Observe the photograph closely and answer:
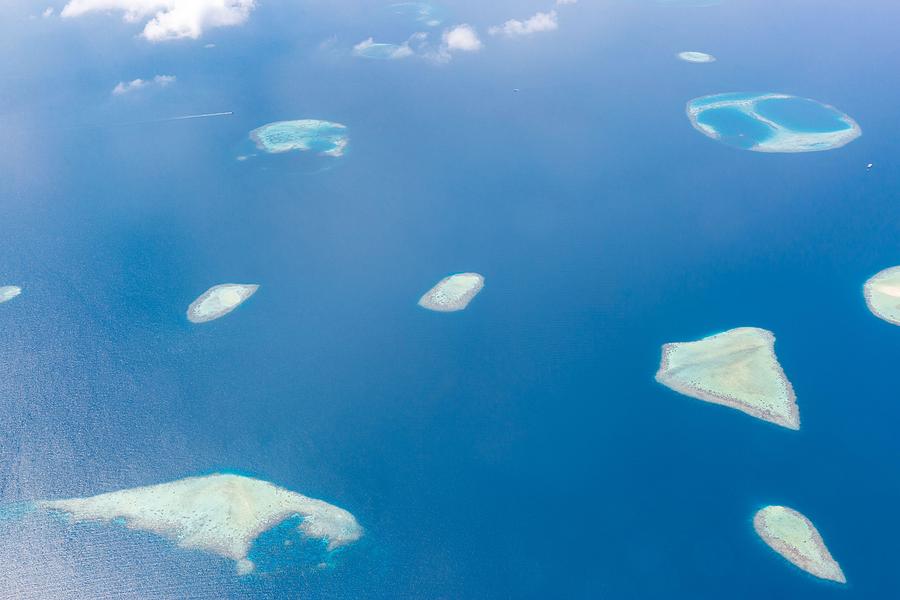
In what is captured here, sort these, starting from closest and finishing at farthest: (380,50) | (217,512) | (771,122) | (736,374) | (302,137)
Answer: (217,512), (736,374), (302,137), (771,122), (380,50)

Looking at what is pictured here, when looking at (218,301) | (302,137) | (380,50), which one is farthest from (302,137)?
(218,301)

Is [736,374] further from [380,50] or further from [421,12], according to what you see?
[421,12]

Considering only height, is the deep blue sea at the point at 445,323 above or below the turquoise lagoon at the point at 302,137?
below

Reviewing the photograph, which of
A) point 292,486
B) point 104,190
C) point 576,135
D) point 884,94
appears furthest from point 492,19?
point 292,486

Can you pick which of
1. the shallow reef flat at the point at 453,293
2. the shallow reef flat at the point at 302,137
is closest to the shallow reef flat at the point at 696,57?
the shallow reef flat at the point at 302,137

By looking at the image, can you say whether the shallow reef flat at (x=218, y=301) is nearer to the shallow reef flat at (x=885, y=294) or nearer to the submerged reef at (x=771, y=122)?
the shallow reef flat at (x=885, y=294)

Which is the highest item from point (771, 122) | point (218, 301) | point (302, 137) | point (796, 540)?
point (302, 137)

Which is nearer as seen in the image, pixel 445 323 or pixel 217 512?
pixel 217 512

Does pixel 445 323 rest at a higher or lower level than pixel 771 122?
lower
